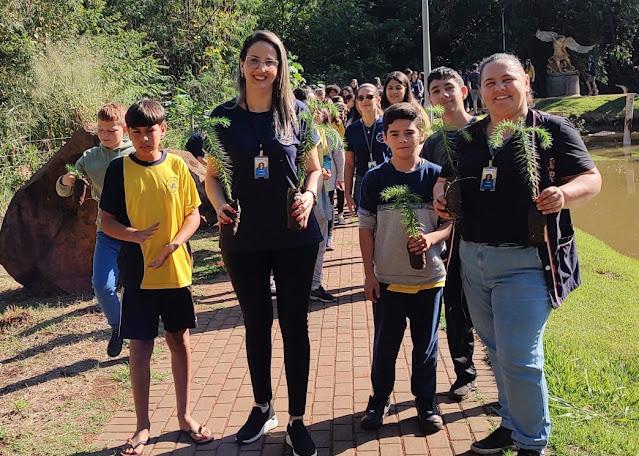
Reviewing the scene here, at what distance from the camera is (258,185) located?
3.16 meters

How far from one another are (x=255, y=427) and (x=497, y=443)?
133 centimetres

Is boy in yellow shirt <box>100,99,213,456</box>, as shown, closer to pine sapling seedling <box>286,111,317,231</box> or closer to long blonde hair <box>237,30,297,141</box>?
long blonde hair <box>237,30,297,141</box>

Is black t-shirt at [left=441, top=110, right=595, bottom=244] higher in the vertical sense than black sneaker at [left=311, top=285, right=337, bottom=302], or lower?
higher

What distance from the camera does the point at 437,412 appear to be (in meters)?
3.64

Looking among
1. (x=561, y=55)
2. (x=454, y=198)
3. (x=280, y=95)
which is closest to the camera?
(x=454, y=198)

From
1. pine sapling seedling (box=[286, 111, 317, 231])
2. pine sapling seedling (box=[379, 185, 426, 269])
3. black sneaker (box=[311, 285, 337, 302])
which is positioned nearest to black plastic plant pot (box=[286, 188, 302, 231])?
pine sapling seedling (box=[286, 111, 317, 231])

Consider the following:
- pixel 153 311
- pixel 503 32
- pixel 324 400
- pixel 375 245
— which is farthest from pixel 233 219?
pixel 503 32

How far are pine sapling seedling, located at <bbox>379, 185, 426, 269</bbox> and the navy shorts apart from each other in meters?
1.27

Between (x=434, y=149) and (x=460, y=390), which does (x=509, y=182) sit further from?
(x=460, y=390)

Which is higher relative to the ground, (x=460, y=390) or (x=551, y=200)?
(x=551, y=200)

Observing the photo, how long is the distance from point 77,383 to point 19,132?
845 cm

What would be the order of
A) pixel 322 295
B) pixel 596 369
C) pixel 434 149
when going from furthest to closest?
1. pixel 322 295
2. pixel 596 369
3. pixel 434 149

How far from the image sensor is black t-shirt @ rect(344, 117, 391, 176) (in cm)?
562

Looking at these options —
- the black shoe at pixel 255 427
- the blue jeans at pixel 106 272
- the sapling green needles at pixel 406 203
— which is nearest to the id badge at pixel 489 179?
the sapling green needles at pixel 406 203
